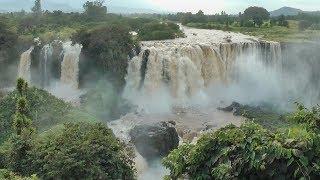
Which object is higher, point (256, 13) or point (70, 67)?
point (256, 13)

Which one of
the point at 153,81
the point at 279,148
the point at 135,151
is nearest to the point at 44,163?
the point at 135,151

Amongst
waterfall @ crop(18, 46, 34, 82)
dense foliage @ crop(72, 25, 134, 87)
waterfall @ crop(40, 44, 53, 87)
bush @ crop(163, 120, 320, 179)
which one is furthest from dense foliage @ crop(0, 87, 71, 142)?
bush @ crop(163, 120, 320, 179)

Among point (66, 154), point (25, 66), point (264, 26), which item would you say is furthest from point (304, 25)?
point (66, 154)

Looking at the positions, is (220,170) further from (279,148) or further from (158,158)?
(158,158)

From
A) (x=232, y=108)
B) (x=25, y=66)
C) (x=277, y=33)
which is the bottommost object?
(x=232, y=108)

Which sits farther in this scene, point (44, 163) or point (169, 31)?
point (169, 31)

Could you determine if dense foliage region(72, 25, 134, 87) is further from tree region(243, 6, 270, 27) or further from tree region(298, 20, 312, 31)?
tree region(243, 6, 270, 27)

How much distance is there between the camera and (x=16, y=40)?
3297 cm

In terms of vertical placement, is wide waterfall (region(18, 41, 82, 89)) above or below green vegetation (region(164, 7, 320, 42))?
below

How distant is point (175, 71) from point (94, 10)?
25.0m

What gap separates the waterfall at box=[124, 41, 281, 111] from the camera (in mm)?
30969

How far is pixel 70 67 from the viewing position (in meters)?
31.3

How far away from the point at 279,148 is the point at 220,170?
2.81 feet

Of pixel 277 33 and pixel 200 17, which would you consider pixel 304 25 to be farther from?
pixel 200 17
